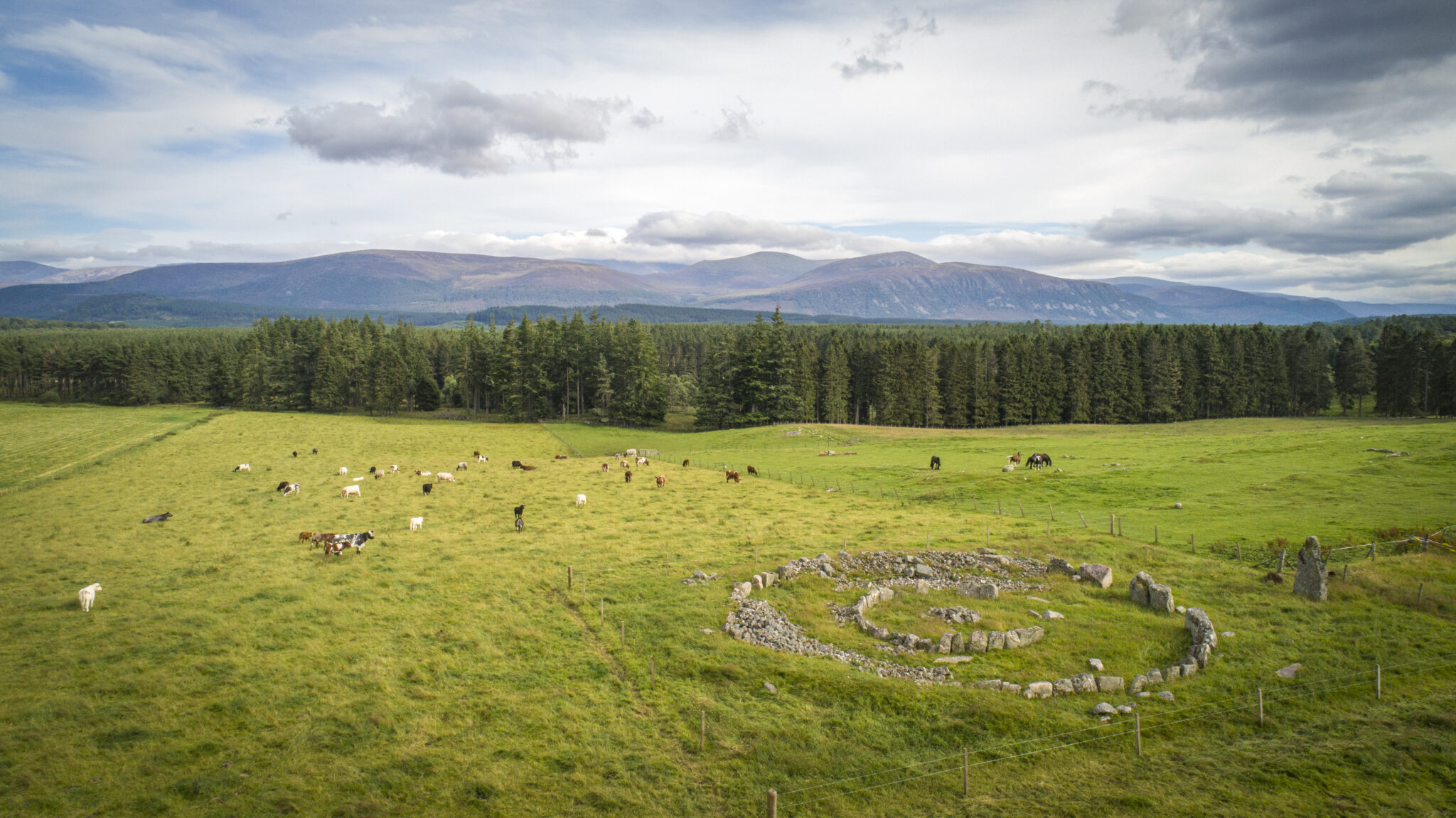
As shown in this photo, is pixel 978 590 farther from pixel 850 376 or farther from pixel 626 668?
pixel 850 376

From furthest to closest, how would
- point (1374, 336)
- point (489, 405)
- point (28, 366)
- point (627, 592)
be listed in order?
point (1374, 336) < point (28, 366) < point (489, 405) < point (627, 592)

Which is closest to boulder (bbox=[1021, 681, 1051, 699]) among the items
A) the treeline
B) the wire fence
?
the wire fence

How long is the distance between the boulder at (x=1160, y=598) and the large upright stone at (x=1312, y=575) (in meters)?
4.63

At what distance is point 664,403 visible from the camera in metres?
97.4

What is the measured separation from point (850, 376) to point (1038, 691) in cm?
9198

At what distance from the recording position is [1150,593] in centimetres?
2297

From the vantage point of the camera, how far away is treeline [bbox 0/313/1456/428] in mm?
95312

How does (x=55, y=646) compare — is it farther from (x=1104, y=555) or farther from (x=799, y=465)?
(x=799, y=465)

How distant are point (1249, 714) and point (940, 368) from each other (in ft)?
294

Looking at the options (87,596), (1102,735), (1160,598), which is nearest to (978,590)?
(1160,598)

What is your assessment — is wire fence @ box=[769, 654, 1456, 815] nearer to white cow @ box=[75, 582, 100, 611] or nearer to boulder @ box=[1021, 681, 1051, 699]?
boulder @ box=[1021, 681, 1051, 699]

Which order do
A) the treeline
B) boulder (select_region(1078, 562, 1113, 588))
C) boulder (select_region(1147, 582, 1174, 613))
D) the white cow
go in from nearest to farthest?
the white cow, boulder (select_region(1147, 582, 1174, 613)), boulder (select_region(1078, 562, 1113, 588)), the treeline

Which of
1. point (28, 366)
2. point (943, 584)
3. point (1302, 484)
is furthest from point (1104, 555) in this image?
point (28, 366)

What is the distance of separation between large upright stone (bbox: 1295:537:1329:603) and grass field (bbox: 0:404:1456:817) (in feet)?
2.21
